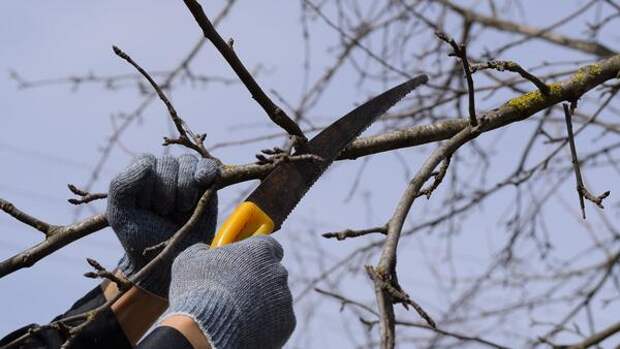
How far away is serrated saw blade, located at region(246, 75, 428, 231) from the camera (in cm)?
278

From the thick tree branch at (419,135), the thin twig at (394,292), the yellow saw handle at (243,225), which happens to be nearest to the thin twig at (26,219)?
the thick tree branch at (419,135)

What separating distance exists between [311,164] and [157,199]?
380mm

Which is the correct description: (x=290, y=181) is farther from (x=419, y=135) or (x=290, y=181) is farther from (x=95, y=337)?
(x=95, y=337)

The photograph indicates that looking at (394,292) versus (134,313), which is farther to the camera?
(134,313)

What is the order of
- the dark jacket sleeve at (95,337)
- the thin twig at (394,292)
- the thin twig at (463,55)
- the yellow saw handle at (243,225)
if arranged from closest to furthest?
1. the thin twig at (394,292)
2. the thin twig at (463,55)
3. the yellow saw handle at (243,225)
4. the dark jacket sleeve at (95,337)

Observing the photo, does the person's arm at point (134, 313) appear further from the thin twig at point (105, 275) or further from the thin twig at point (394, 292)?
the thin twig at point (394, 292)

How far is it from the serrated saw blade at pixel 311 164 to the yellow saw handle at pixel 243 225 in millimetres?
19

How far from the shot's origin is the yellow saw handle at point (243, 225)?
2.65 m

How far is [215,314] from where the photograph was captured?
2.43 metres

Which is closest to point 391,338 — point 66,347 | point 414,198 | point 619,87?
point 414,198

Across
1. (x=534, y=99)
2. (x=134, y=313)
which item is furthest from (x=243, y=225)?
(x=534, y=99)

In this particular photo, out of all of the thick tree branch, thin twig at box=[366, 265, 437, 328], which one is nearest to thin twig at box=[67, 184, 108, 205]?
the thick tree branch

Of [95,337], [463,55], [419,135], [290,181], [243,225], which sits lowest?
[95,337]

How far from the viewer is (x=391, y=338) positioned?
215cm
